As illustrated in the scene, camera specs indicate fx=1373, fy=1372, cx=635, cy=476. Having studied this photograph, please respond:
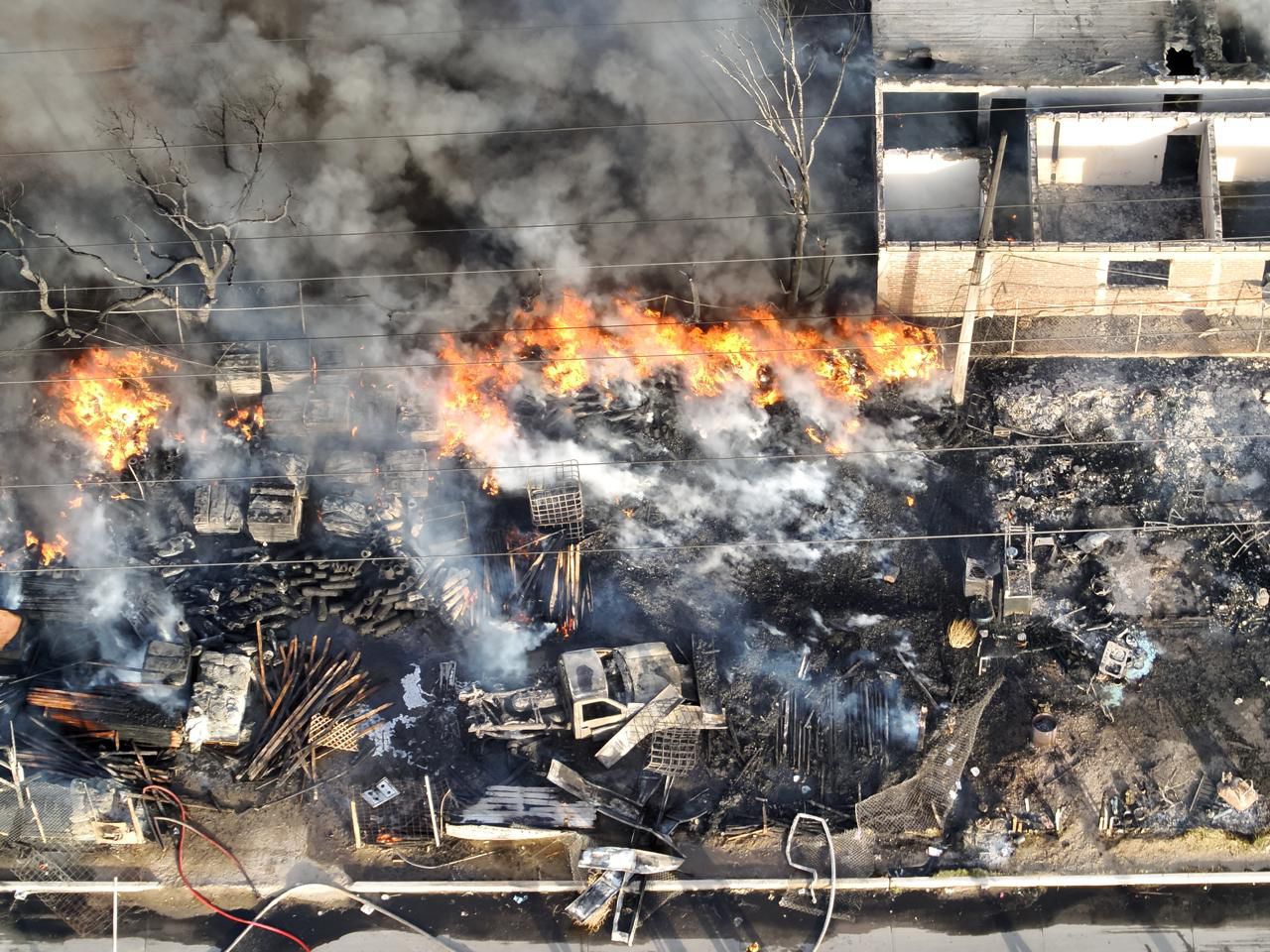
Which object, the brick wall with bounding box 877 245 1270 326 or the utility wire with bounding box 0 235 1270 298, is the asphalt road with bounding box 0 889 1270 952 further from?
the utility wire with bounding box 0 235 1270 298

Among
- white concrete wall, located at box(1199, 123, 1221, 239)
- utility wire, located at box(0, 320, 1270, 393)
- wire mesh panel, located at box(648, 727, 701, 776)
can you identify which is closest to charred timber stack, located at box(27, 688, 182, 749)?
utility wire, located at box(0, 320, 1270, 393)

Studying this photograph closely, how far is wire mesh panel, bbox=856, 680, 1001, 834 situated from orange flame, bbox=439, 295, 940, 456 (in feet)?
18.1

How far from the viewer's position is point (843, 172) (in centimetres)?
2533

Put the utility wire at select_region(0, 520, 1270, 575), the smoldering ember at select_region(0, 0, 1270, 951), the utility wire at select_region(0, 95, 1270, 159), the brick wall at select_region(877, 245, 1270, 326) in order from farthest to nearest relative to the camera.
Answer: the utility wire at select_region(0, 95, 1270, 159) → the brick wall at select_region(877, 245, 1270, 326) → the utility wire at select_region(0, 520, 1270, 575) → the smoldering ember at select_region(0, 0, 1270, 951)

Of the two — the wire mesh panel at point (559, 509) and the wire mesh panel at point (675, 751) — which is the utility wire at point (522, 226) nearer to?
the wire mesh panel at point (559, 509)

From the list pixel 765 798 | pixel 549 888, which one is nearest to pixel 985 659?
pixel 765 798

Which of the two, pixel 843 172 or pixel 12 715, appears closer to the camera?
pixel 12 715

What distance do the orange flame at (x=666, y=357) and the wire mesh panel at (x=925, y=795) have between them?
218 inches

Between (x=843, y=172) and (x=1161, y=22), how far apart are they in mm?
6336

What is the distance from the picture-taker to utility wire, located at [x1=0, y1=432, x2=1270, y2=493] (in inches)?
915

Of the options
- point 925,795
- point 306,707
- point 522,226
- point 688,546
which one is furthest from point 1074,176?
point 306,707

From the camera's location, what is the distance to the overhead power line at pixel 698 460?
23250mm

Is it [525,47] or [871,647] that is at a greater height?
[525,47]

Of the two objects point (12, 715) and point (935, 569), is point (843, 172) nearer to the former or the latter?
point (935, 569)
